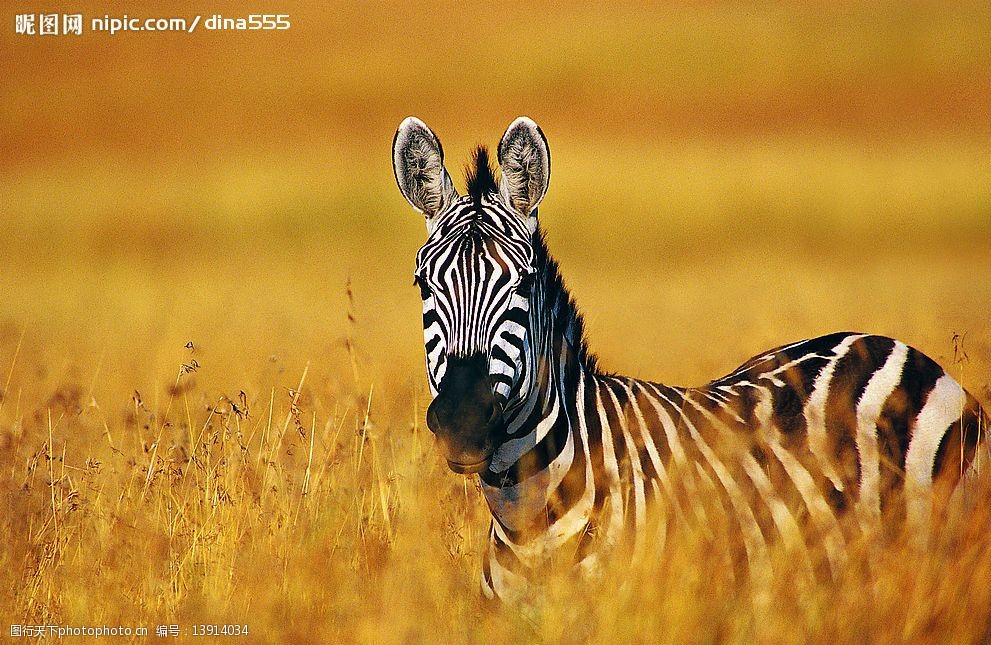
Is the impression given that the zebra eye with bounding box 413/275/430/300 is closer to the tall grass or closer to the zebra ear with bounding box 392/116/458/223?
the zebra ear with bounding box 392/116/458/223

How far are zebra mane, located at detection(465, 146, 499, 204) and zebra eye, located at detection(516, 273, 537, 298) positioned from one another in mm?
453

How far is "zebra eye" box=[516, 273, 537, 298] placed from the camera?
3.71 meters

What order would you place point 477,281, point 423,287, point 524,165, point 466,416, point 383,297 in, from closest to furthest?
point 466,416
point 477,281
point 423,287
point 524,165
point 383,297

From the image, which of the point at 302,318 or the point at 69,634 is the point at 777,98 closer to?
the point at 302,318

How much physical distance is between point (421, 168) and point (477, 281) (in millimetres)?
690

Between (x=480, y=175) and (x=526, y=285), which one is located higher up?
(x=480, y=175)

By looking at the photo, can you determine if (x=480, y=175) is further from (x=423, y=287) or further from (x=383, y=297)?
(x=383, y=297)

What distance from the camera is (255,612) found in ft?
14.1

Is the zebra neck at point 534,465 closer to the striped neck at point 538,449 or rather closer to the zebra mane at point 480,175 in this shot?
the striped neck at point 538,449

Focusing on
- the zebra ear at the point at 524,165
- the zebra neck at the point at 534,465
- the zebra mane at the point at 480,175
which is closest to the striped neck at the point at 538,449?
the zebra neck at the point at 534,465

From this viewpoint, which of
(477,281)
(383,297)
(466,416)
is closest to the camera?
(466,416)

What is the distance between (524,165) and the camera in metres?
3.94

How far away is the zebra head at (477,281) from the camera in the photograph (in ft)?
11.2

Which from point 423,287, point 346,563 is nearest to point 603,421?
point 423,287
